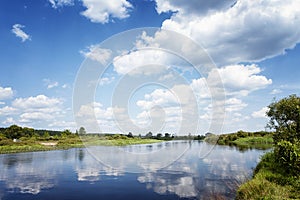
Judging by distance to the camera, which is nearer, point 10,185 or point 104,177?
point 10,185

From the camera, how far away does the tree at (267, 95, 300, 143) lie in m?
18.7

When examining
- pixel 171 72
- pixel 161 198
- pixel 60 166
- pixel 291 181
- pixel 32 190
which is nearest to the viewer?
pixel 291 181

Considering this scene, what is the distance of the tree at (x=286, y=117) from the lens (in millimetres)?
18675

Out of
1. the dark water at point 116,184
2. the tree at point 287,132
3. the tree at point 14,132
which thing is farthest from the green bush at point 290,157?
the tree at point 14,132

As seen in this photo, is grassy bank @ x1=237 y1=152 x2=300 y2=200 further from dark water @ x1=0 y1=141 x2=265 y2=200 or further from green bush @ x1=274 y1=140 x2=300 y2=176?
dark water @ x1=0 y1=141 x2=265 y2=200

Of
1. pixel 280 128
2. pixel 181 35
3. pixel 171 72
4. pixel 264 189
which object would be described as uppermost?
pixel 181 35

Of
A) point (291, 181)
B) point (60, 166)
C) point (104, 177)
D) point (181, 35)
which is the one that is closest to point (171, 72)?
point (181, 35)

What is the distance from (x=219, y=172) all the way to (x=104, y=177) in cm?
1122

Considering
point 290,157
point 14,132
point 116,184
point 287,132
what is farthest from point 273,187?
point 14,132

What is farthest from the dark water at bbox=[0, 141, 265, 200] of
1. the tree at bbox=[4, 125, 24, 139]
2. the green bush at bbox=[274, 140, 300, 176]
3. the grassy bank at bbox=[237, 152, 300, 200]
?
the tree at bbox=[4, 125, 24, 139]

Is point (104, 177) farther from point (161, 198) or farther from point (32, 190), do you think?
point (161, 198)

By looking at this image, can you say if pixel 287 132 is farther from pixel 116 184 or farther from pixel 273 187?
pixel 116 184

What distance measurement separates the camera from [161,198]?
16.7 m

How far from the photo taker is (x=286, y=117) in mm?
19750
